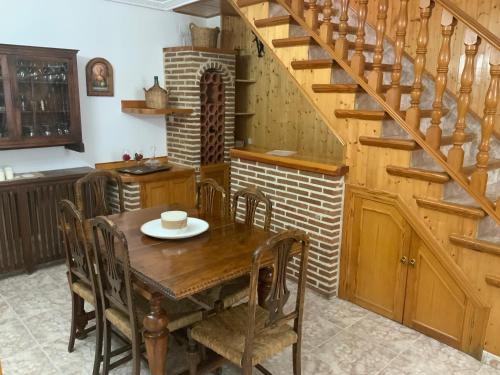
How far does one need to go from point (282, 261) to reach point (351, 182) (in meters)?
1.50

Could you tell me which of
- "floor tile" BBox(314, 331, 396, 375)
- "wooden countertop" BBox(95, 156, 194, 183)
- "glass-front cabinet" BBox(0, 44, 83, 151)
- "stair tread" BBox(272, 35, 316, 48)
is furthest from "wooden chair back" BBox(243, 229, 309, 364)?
"glass-front cabinet" BBox(0, 44, 83, 151)

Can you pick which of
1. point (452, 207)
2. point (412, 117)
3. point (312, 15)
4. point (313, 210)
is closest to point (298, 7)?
point (312, 15)

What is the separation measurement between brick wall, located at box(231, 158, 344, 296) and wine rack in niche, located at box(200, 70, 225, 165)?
126cm

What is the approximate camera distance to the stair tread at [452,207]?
2457 mm

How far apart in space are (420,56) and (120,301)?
224 cm

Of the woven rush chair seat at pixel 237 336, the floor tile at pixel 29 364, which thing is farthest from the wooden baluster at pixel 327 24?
the floor tile at pixel 29 364

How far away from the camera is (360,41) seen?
281 centimetres

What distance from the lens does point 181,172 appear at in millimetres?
4516

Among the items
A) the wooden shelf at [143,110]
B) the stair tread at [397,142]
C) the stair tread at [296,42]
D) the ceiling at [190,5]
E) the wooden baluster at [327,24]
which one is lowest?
the stair tread at [397,142]

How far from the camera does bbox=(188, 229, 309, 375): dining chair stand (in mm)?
1833

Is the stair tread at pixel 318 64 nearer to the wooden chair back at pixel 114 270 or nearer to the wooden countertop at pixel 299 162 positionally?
the wooden countertop at pixel 299 162

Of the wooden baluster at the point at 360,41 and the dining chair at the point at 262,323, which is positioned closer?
the dining chair at the point at 262,323

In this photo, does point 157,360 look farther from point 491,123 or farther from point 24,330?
point 491,123

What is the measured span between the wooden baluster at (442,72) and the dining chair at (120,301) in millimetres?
1779
